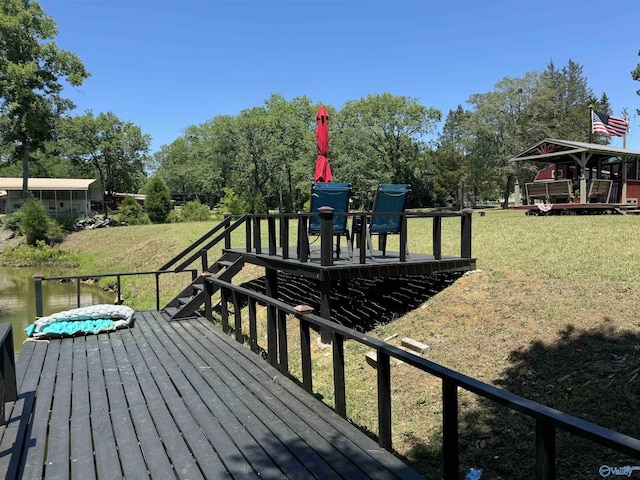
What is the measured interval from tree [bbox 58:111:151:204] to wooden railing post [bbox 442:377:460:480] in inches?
1786

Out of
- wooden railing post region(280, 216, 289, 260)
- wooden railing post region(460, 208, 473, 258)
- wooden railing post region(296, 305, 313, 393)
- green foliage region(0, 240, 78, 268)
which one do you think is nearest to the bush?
green foliage region(0, 240, 78, 268)

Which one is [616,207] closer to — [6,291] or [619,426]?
[619,426]

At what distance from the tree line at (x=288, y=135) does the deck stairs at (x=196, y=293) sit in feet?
74.8

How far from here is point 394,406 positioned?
14.5 ft

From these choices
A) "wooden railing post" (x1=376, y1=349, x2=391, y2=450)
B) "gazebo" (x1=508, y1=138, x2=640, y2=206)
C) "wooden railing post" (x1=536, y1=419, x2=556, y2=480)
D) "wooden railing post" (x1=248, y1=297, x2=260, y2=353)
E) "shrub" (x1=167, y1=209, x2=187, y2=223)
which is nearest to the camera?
"wooden railing post" (x1=536, y1=419, x2=556, y2=480)

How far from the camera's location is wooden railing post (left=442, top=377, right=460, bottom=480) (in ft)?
7.22

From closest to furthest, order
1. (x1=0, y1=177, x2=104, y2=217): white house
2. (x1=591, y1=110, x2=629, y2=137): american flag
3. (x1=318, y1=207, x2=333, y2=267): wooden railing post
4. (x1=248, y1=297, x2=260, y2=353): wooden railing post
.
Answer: (x1=248, y1=297, x2=260, y2=353): wooden railing post → (x1=318, y1=207, x2=333, y2=267): wooden railing post → (x1=591, y1=110, x2=629, y2=137): american flag → (x1=0, y1=177, x2=104, y2=217): white house

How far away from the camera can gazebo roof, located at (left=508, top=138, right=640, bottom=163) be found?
15.7 metres

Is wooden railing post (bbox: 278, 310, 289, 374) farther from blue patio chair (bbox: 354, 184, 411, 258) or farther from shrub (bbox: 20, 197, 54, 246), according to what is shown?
shrub (bbox: 20, 197, 54, 246)

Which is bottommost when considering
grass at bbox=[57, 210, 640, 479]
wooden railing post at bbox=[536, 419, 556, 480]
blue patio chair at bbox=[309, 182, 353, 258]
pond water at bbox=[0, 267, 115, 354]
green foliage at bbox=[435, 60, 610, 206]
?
pond water at bbox=[0, 267, 115, 354]

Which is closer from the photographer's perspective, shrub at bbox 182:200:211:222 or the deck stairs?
the deck stairs

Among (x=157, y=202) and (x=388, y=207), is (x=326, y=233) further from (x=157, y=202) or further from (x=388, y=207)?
(x=157, y=202)

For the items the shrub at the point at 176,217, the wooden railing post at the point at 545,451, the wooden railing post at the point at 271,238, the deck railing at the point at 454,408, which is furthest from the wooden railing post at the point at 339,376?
the shrub at the point at 176,217

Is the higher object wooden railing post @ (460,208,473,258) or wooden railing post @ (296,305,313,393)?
wooden railing post @ (460,208,473,258)
